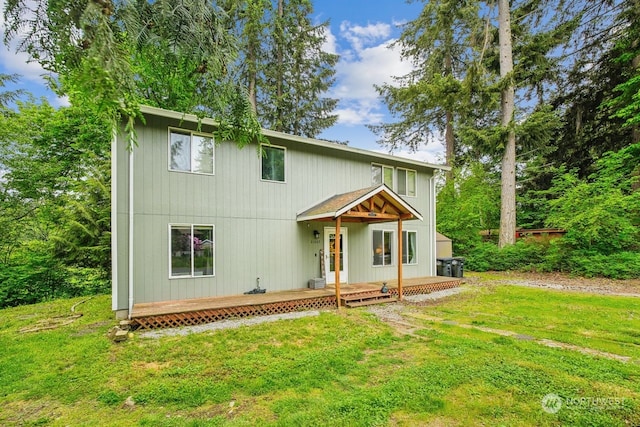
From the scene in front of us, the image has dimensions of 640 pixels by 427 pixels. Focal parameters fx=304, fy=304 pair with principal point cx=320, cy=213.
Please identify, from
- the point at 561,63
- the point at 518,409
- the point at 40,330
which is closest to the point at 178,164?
the point at 40,330

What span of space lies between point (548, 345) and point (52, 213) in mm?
16172

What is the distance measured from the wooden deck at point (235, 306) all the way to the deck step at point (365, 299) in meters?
0.13

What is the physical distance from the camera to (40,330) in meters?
5.72

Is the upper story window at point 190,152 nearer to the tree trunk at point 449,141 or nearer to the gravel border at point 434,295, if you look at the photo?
the gravel border at point 434,295

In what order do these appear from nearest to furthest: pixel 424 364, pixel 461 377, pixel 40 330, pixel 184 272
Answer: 1. pixel 461 377
2. pixel 424 364
3. pixel 40 330
4. pixel 184 272

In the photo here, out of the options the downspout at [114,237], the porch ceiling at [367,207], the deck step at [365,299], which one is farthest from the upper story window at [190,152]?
the deck step at [365,299]

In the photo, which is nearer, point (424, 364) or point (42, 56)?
point (42, 56)

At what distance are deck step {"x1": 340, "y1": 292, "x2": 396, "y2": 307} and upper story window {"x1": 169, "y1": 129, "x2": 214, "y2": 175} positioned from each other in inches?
180

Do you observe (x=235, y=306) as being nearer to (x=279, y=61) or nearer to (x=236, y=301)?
(x=236, y=301)

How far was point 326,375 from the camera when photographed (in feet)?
11.7

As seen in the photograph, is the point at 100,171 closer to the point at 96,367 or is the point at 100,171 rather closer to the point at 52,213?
the point at 52,213

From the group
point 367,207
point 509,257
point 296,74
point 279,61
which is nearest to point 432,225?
point 367,207

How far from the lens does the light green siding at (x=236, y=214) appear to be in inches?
253

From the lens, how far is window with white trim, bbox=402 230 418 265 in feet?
35.4
